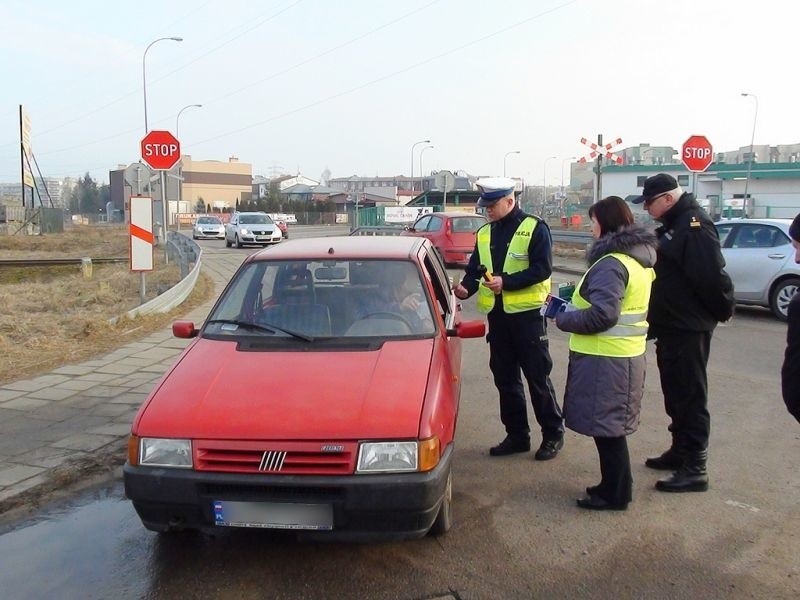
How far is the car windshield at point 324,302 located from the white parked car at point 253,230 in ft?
83.2

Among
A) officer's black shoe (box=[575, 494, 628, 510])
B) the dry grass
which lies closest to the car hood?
officer's black shoe (box=[575, 494, 628, 510])

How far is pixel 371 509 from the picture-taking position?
3.37m

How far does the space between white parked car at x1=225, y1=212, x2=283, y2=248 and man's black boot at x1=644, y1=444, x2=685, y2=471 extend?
25.9m

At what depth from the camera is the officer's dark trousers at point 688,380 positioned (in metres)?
4.59

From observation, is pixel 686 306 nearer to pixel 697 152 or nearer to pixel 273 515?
pixel 273 515

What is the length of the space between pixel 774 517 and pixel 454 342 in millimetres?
2240

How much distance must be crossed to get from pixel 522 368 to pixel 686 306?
127 cm

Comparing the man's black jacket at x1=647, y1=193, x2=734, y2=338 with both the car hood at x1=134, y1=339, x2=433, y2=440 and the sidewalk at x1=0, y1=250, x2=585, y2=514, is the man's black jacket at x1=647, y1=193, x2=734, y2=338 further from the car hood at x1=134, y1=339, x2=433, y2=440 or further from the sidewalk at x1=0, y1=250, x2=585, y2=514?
the sidewalk at x1=0, y1=250, x2=585, y2=514

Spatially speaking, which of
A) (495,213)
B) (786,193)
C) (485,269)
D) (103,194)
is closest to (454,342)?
(485,269)

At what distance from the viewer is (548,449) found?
529 centimetres

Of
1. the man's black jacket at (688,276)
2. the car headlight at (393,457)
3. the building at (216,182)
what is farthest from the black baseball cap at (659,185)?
the building at (216,182)

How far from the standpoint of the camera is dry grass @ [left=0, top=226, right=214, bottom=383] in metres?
8.63

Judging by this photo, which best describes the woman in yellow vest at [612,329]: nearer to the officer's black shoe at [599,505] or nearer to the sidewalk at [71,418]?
the officer's black shoe at [599,505]

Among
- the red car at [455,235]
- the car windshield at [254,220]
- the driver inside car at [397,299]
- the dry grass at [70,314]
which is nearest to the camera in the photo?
the driver inside car at [397,299]
